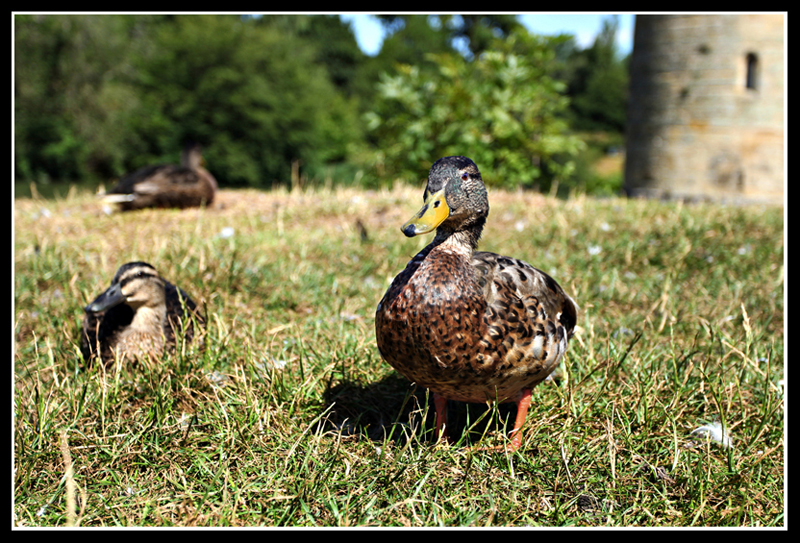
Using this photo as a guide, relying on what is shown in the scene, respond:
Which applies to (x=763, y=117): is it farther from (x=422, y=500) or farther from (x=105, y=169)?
(x=105, y=169)

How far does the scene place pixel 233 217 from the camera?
6.92 meters

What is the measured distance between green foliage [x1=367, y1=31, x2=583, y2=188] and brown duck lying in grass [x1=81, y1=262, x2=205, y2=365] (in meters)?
7.99

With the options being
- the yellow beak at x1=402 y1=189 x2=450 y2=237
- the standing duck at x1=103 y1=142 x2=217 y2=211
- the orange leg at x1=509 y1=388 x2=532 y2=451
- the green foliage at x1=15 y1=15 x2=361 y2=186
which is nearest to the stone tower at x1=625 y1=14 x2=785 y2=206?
the standing duck at x1=103 y1=142 x2=217 y2=211

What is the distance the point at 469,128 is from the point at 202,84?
19.4 meters

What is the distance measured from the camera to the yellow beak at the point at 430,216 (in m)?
2.13

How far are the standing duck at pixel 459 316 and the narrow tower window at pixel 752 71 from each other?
27.1 feet

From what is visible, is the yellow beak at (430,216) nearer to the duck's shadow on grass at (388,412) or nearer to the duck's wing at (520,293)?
the duck's wing at (520,293)

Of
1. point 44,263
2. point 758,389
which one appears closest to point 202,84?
point 44,263

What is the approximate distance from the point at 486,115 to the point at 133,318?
8414 millimetres

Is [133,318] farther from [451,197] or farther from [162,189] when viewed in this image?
[162,189]

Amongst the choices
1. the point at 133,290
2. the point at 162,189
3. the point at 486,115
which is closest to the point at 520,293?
the point at 133,290

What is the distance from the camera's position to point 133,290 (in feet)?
10.6

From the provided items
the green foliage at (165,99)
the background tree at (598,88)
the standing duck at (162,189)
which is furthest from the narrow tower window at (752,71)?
the background tree at (598,88)

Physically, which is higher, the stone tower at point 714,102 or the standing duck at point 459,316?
the stone tower at point 714,102
